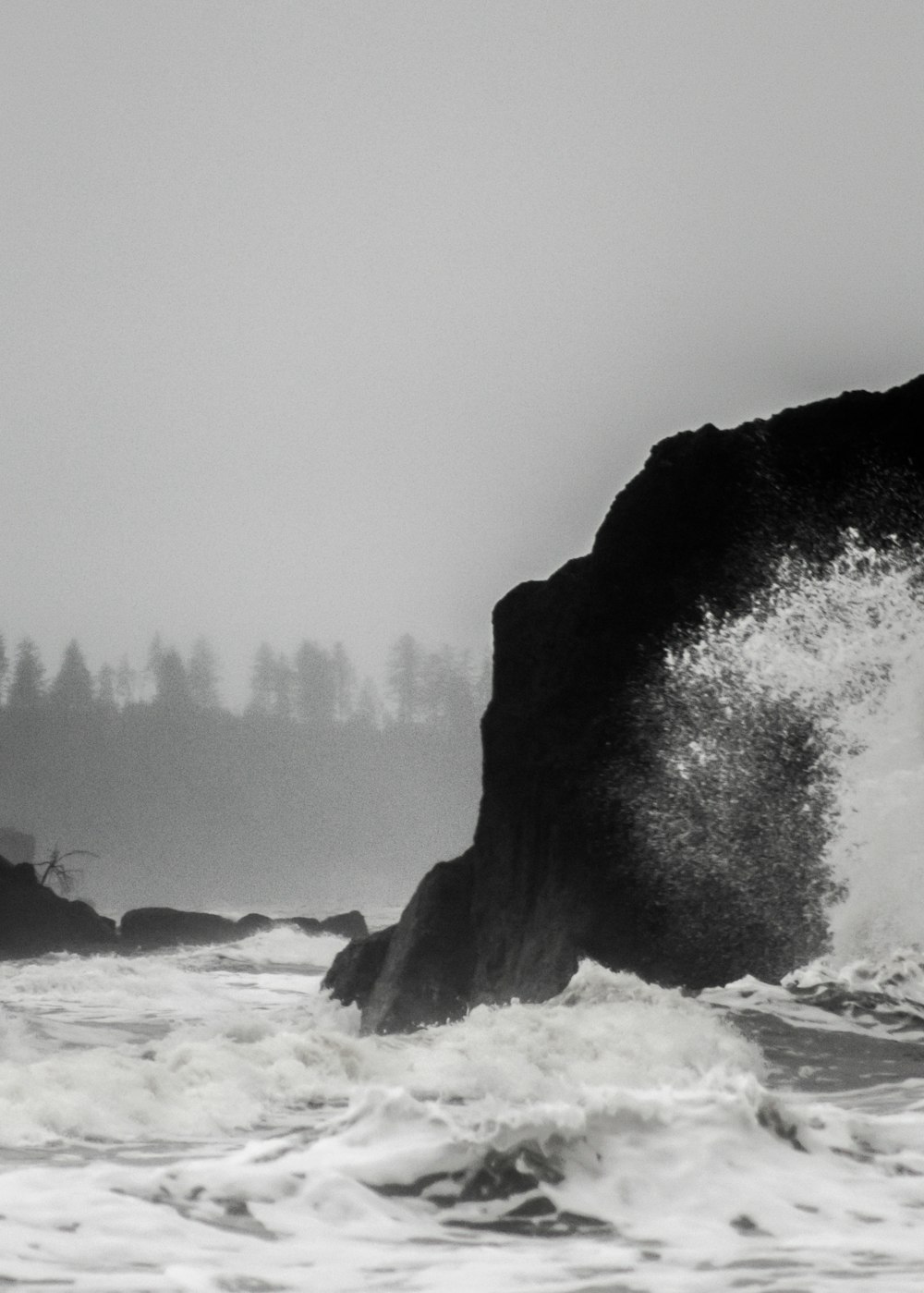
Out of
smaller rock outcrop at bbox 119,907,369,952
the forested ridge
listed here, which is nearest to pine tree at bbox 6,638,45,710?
the forested ridge

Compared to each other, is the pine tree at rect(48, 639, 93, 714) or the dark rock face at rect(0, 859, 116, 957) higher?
the pine tree at rect(48, 639, 93, 714)

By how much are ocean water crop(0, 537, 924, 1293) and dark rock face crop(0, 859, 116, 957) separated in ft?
53.1

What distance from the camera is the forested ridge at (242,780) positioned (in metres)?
88.8

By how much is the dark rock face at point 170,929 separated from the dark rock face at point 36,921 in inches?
42.2

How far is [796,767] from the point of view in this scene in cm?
1320

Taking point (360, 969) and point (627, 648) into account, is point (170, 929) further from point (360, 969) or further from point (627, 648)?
point (627, 648)

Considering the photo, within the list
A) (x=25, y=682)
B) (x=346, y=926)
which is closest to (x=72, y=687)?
(x=25, y=682)

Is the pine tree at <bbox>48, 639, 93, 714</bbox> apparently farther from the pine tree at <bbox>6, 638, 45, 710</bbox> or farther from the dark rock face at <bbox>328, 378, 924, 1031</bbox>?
the dark rock face at <bbox>328, 378, 924, 1031</bbox>

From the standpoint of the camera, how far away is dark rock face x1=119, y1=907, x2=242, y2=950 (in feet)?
109

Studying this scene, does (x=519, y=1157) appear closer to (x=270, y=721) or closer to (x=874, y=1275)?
(x=874, y=1275)

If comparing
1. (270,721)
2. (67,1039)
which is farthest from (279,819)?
(67,1039)

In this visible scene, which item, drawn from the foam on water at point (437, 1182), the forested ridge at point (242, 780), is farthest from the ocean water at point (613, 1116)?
the forested ridge at point (242, 780)

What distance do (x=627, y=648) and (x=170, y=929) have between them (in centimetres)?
2381

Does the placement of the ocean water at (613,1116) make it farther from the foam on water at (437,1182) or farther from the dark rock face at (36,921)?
the dark rock face at (36,921)
